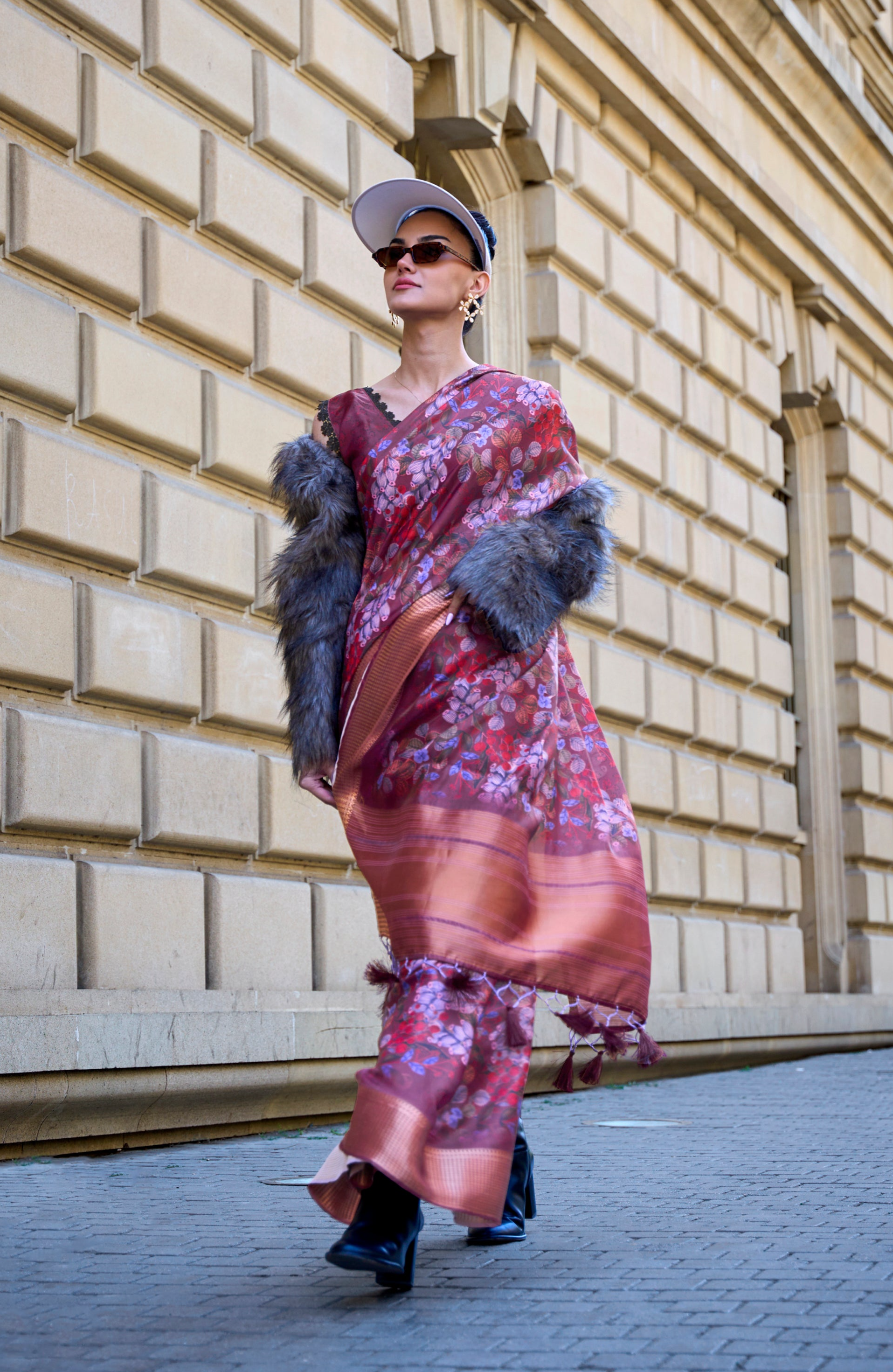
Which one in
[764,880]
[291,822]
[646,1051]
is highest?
[291,822]

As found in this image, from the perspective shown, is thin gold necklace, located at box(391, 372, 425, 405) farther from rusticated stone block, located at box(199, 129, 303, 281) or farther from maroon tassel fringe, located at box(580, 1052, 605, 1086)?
rusticated stone block, located at box(199, 129, 303, 281)

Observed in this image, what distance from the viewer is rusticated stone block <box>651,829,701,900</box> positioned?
10.9 m

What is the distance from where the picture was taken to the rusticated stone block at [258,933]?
6727 mm

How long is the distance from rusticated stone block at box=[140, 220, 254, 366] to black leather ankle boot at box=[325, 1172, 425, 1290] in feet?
13.8

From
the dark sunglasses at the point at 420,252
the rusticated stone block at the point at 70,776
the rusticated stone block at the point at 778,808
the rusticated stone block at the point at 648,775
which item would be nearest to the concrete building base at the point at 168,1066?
the rusticated stone block at the point at 70,776

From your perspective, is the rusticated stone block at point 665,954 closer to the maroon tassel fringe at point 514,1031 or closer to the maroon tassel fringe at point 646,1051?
the maroon tassel fringe at point 646,1051

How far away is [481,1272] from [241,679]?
148 inches

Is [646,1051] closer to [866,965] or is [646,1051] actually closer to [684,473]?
[684,473]

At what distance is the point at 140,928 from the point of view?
6.27 metres

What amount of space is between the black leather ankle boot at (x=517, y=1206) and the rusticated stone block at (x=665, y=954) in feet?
21.2

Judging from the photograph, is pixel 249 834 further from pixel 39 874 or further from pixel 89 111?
pixel 89 111

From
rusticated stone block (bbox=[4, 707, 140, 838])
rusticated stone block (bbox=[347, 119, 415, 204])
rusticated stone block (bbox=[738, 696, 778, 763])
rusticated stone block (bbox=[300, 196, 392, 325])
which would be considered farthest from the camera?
rusticated stone block (bbox=[738, 696, 778, 763])

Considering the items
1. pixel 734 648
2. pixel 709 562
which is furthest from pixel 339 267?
pixel 734 648

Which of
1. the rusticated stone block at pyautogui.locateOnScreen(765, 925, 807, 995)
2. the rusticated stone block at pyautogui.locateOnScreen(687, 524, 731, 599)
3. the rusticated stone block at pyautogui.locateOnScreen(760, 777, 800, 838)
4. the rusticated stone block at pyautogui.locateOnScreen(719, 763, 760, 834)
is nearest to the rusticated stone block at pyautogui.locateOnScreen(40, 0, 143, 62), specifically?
the rusticated stone block at pyautogui.locateOnScreen(687, 524, 731, 599)
